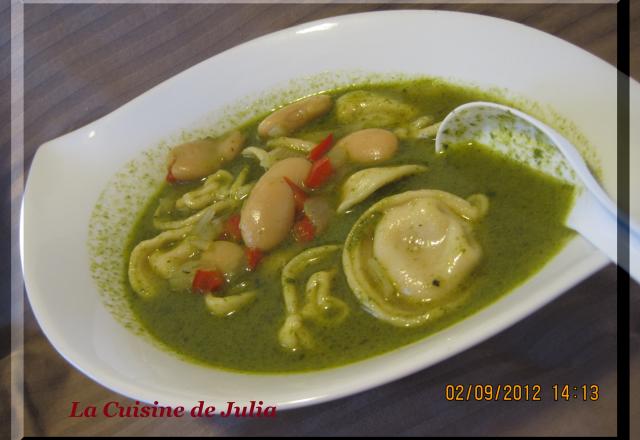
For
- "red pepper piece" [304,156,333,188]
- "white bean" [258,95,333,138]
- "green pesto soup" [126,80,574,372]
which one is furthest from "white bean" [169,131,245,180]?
"red pepper piece" [304,156,333,188]

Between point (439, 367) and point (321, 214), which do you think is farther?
point (321, 214)

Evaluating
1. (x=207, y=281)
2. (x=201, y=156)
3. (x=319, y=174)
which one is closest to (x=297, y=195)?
(x=319, y=174)

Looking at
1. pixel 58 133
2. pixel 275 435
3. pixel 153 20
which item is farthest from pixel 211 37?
pixel 275 435

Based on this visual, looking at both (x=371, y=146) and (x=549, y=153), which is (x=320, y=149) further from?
(x=549, y=153)

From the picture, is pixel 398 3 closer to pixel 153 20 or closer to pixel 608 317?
pixel 153 20
